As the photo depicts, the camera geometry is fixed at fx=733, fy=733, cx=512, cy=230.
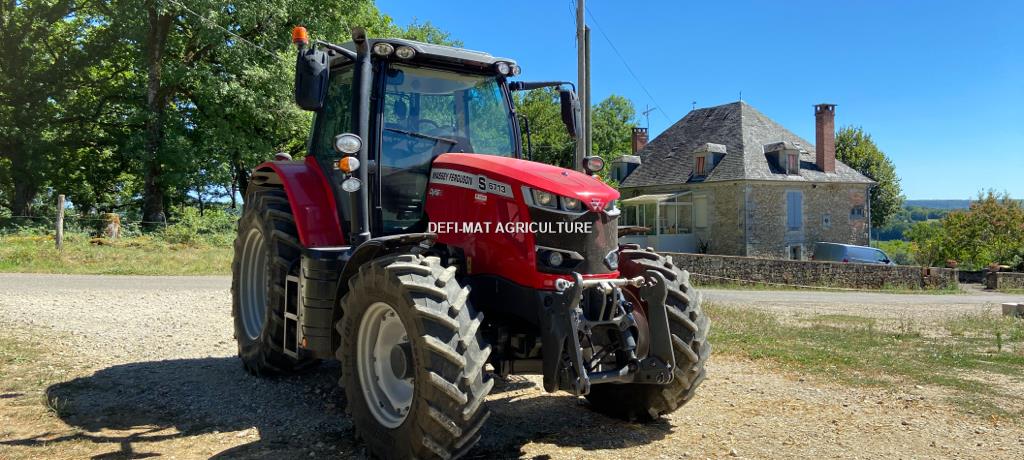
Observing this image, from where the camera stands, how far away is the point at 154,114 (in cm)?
2555

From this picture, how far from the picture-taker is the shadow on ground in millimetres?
4906

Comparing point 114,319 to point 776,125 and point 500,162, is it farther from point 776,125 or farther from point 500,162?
point 776,125

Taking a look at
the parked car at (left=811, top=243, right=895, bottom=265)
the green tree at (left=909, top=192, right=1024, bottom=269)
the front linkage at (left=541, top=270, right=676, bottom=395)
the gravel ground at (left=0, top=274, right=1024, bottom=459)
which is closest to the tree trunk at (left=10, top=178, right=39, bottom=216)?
the gravel ground at (left=0, top=274, right=1024, bottom=459)

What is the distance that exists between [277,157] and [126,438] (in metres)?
3.12

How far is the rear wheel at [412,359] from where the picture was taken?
403 cm

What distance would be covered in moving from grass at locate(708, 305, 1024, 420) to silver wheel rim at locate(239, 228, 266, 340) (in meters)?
5.19

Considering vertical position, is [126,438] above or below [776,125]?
below

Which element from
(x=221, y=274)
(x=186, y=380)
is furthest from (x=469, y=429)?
(x=221, y=274)

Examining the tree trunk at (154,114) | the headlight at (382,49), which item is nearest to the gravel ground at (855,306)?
the headlight at (382,49)

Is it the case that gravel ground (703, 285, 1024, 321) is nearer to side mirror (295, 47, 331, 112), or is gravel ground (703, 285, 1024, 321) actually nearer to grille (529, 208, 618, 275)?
grille (529, 208, 618, 275)

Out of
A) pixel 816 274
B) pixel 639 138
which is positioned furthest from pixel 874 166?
pixel 816 274

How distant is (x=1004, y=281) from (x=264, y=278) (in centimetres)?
3172

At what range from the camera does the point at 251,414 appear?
222 inches

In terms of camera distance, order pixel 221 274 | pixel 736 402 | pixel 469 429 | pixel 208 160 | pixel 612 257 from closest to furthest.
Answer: pixel 469 429
pixel 612 257
pixel 736 402
pixel 221 274
pixel 208 160
